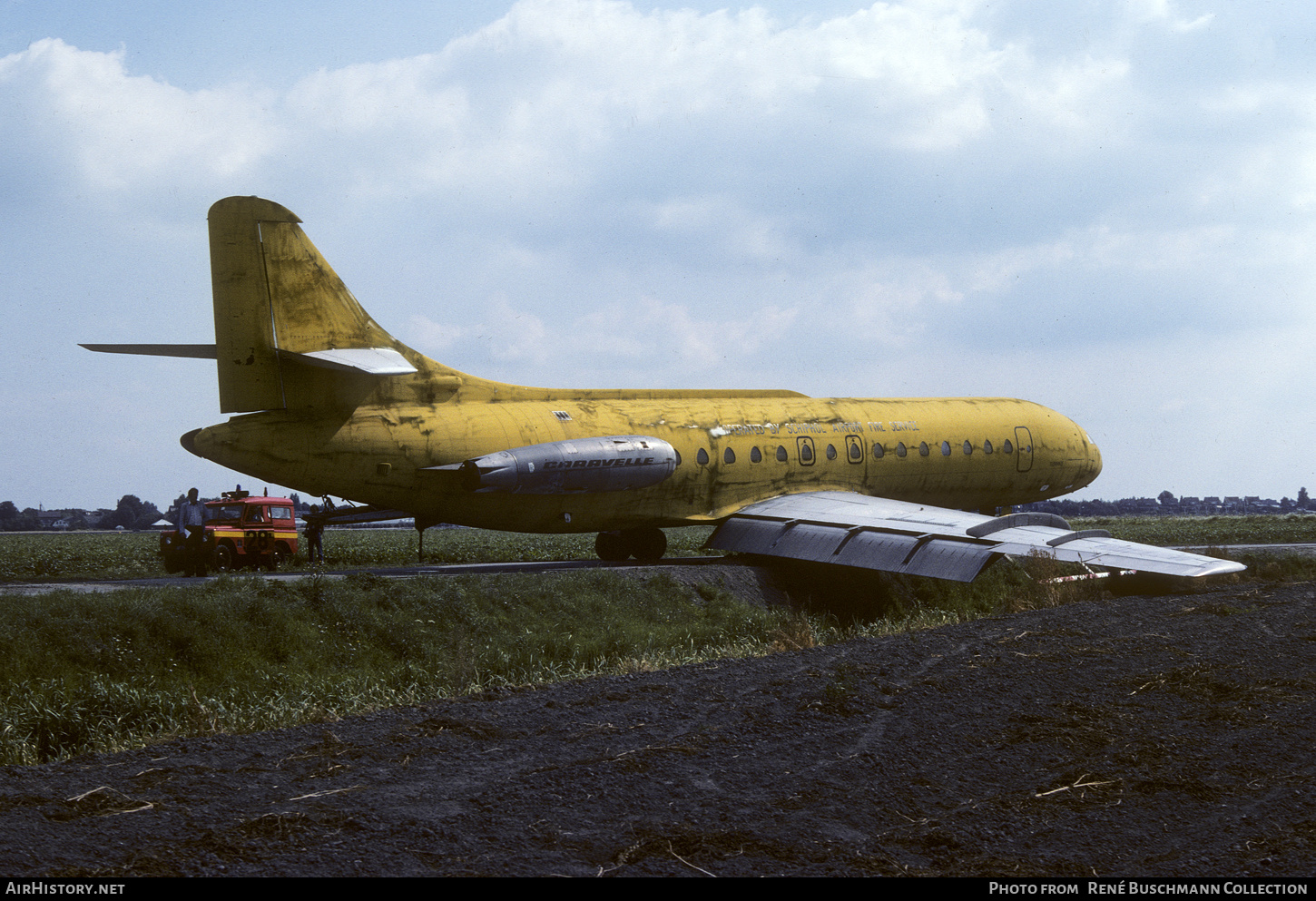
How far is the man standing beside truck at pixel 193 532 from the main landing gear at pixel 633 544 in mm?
9505

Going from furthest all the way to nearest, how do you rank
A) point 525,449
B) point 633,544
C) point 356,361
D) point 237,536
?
point 237,536, point 633,544, point 525,449, point 356,361

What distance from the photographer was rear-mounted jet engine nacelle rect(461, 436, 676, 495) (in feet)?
69.4

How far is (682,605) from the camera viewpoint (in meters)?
20.1

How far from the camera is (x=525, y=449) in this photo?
21750 mm

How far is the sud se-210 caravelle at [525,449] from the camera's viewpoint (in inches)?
787

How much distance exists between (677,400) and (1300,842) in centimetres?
2039

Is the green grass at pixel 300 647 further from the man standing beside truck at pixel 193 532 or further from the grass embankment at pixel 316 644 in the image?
the man standing beside truck at pixel 193 532

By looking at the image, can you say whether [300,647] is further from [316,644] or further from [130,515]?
[130,515]

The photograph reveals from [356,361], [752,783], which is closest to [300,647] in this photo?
[356,361]

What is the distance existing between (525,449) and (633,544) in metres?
6.07

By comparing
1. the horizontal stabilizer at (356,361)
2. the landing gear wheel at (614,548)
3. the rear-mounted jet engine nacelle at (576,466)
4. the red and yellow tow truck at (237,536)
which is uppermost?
the horizontal stabilizer at (356,361)

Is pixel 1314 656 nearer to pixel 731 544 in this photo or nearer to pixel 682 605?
pixel 682 605

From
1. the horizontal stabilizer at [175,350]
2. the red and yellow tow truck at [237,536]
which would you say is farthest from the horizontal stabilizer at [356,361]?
the red and yellow tow truck at [237,536]

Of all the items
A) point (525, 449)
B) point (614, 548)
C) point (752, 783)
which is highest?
point (525, 449)
